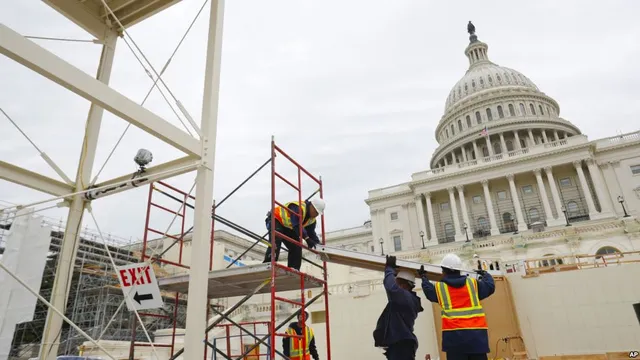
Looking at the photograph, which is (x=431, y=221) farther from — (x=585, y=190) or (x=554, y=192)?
(x=585, y=190)

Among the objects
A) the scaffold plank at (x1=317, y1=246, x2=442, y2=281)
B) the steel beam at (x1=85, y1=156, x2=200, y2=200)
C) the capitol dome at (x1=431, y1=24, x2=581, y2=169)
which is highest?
the capitol dome at (x1=431, y1=24, x2=581, y2=169)

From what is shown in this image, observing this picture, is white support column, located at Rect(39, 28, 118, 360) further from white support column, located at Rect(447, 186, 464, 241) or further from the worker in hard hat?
white support column, located at Rect(447, 186, 464, 241)

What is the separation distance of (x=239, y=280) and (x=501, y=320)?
7.87 meters

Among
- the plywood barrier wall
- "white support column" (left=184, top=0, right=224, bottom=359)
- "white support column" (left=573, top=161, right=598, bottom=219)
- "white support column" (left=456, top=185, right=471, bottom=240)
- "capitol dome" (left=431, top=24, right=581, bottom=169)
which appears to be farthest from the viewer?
"capitol dome" (left=431, top=24, right=581, bottom=169)

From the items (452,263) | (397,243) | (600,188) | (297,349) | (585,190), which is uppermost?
(600,188)

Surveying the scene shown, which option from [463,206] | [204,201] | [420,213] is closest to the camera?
[204,201]

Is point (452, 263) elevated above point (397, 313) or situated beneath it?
elevated above

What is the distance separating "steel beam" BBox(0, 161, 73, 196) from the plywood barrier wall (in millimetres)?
9752

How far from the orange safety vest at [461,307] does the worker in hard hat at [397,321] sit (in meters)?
0.39

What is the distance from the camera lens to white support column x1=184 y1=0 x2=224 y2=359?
4.21m

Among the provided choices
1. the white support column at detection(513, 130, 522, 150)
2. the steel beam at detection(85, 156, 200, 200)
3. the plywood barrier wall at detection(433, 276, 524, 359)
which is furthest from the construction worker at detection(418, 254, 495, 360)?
the white support column at detection(513, 130, 522, 150)

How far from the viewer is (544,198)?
4628cm

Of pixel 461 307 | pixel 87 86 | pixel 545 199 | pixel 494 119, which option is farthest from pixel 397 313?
pixel 494 119

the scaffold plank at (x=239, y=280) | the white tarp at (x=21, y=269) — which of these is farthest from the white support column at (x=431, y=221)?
the white tarp at (x=21, y=269)
